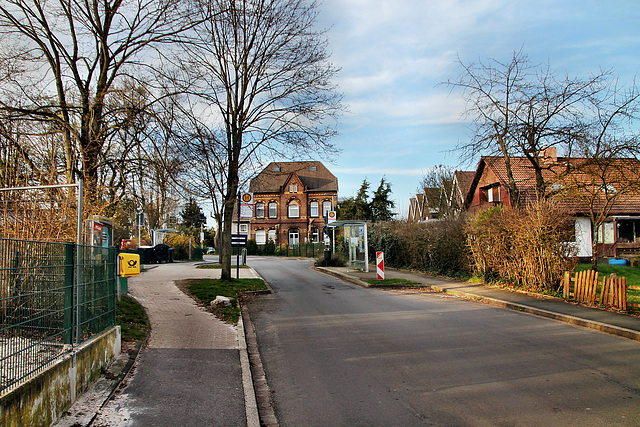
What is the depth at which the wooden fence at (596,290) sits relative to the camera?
11.3 meters

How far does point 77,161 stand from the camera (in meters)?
12.2

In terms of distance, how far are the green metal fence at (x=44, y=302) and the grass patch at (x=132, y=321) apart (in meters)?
1.78

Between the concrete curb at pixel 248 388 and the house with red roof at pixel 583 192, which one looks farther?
the house with red roof at pixel 583 192

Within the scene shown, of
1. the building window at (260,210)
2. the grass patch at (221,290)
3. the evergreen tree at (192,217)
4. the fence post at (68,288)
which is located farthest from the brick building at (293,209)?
the fence post at (68,288)

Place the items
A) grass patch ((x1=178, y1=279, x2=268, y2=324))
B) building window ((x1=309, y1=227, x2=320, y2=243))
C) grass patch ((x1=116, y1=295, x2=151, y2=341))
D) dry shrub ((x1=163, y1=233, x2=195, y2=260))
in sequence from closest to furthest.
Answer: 1. grass patch ((x1=116, y1=295, x2=151, y2=341))
2. grass patch ((x1=178, y1=279, x2=268, y2=324))
3. dry shrub ((x1=163, y1=233, x2=195, y2=260))
4. building window ((x1=309, y1=227, x2=320, y2=243))

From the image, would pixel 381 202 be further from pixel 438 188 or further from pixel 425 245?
pixel 425 245

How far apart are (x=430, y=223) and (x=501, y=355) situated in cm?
1689

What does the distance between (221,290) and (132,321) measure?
240 inches

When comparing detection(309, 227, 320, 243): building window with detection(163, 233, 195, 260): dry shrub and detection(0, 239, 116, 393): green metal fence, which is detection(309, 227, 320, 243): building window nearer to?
detection(163, 233, 195, 260): dry shrub

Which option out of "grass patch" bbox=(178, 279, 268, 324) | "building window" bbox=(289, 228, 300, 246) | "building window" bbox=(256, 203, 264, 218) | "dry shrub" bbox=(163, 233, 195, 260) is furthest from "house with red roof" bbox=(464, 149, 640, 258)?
"building window" bbox=(256, 203, 264, 218)

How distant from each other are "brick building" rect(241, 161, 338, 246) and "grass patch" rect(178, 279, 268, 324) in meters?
48.7

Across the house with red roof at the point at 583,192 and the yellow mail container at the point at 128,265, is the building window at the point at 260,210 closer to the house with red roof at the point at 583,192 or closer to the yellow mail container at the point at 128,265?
the house with red roof at the point at 583,192

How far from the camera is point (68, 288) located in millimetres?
5379

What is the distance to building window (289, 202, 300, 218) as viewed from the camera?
6869 centimetres
